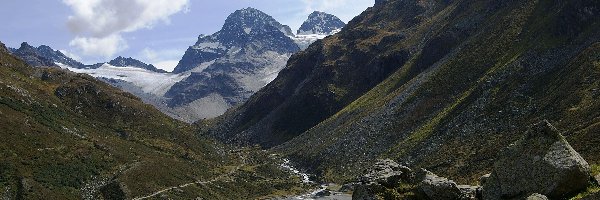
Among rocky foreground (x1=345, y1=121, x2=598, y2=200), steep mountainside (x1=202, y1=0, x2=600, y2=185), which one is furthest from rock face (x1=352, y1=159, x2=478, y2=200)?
steep mountainside (x1=202, y1=0, x2=600, y2=185)

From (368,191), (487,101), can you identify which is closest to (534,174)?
(368,191)

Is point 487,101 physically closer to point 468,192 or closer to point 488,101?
point 488,101

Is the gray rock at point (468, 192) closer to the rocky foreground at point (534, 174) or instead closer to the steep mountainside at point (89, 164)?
the rocky foreground at point (534, 174)

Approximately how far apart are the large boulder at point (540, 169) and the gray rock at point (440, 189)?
3.11 m

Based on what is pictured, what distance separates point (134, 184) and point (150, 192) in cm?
529

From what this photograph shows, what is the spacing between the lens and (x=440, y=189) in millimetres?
28906

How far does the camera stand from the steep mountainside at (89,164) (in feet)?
412

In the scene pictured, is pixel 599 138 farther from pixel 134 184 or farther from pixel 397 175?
pixel 134 184

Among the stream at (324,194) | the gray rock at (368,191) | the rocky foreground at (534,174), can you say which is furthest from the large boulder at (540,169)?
the stream at (324,194)

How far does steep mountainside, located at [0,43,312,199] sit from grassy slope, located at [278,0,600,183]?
30.0 m

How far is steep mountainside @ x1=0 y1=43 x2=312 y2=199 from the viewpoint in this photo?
126 metres

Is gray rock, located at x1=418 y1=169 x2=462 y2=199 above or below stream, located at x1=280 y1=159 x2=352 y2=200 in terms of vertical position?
above

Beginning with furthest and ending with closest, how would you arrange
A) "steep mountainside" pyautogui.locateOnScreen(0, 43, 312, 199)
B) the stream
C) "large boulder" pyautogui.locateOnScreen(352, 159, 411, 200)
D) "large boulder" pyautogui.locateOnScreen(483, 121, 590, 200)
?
1. "steep mountainside" pyautogui.locateOnScreen(0, 43, 312, 199)
2. the stream
3. "large boulder" pyautogui.locateOnScreen(352, 159, 411, 200)
4. "large boulder" pyautogui.locateOnScreen(483, 121, 590, 200)

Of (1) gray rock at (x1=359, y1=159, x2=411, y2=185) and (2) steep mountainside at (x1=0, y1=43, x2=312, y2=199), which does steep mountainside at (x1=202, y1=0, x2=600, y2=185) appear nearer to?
(2) steep mountainside at (x1=0, y1=43, x2=312, y2=199)
